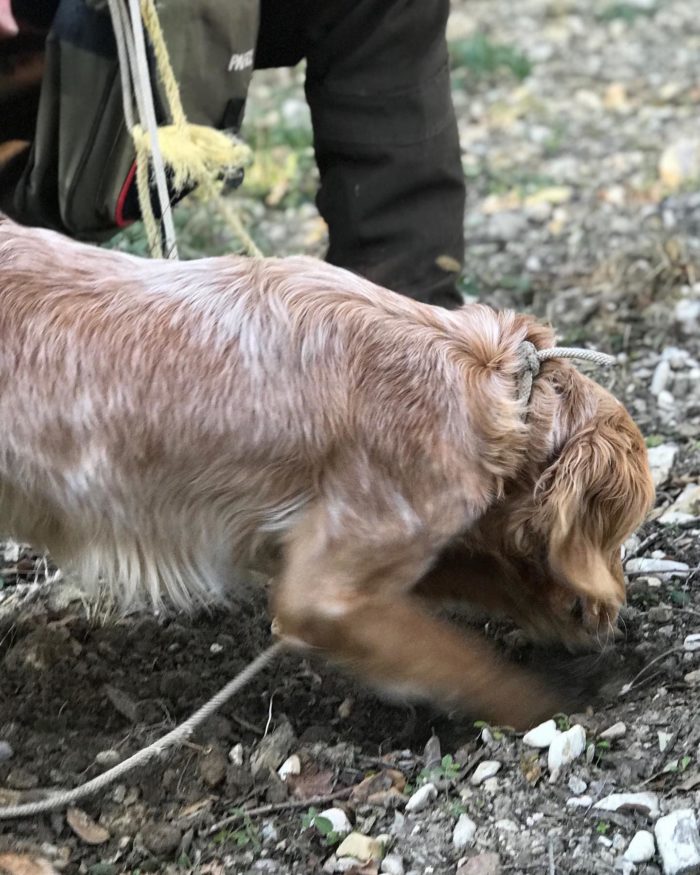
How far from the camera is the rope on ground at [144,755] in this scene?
99.9 inches

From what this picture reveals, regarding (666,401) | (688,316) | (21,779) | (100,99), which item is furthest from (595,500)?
(688,316)

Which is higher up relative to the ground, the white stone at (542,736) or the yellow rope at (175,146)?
the yellow rope at (175,146)

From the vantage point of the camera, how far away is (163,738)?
2.62 meters

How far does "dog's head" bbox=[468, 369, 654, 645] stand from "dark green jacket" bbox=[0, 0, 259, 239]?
1.57 metres

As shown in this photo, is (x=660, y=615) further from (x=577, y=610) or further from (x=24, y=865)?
(x=24, y=865)

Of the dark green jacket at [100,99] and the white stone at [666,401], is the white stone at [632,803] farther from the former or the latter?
the dark green jacket at [100,99]

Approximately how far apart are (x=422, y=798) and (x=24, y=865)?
2.63ft

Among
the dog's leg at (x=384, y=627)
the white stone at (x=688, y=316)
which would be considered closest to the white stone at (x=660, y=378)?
the white stone at (x=688, y=316)

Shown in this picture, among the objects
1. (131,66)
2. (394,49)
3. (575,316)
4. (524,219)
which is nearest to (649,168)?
(524,219)

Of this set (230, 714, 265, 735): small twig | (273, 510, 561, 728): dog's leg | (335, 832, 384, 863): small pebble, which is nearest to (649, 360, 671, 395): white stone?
(273, 510, 561, 728): dog's leg

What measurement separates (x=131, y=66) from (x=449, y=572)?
1.57 meters

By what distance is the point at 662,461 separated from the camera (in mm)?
3742

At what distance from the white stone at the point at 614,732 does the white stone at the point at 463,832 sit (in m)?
0.37

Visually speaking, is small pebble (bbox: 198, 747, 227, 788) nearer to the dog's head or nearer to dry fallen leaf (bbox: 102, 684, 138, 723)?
dry fallen leaf (bbox: 102, 684, 138, 723)
